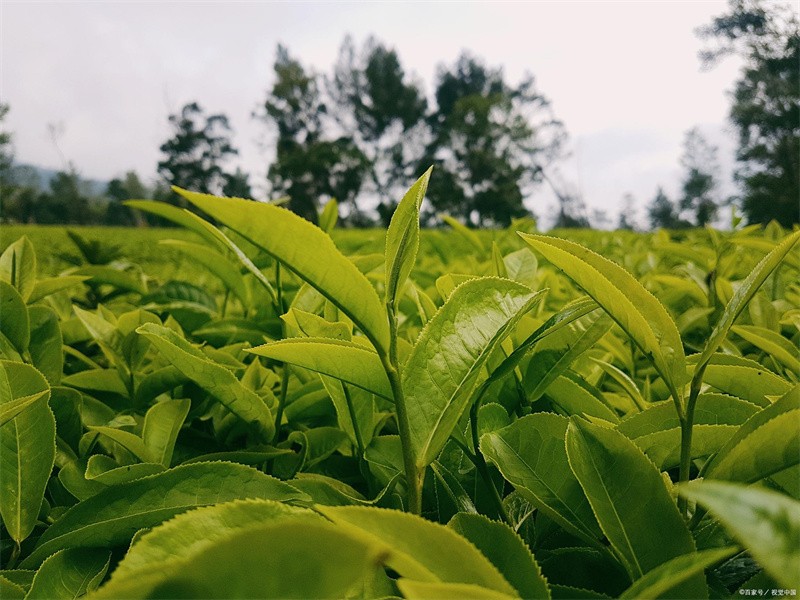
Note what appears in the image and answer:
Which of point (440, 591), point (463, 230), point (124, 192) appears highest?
point (124, 192)

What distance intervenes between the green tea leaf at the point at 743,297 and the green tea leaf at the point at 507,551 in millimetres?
207

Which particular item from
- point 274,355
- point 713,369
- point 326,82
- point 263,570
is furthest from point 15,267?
point 326,82

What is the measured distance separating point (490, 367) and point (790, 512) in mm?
360

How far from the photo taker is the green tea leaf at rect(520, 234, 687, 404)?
0.45m

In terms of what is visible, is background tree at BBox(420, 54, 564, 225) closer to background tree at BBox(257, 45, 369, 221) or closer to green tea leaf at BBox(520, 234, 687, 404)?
background tree at BBox(257, 45, 369, 221)

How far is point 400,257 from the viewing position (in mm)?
467

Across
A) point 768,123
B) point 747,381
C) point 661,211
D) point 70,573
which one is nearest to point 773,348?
point 747,381

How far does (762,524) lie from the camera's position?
9.8 inches

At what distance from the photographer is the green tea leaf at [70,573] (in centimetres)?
47

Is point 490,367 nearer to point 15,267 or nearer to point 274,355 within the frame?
point 274,355

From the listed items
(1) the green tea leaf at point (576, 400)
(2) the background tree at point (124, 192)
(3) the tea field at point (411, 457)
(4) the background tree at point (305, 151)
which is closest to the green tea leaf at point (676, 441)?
(3) the tea field at point (411, 457)

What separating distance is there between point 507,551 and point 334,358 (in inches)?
7.9

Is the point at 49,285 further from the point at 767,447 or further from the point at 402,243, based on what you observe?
the point at 767,447

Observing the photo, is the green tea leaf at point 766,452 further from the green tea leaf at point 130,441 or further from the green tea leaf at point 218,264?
the green tea leaf at point 218,264
